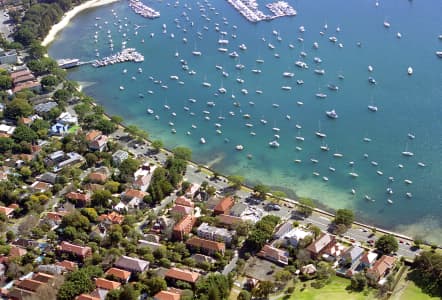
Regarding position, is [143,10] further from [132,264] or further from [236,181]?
[132,264]

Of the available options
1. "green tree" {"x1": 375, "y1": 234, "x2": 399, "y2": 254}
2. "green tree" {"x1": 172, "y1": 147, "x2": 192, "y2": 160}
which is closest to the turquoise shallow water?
"green tree" {"x1": 172, "y1": 147, "x2": 192, "y2": 160}

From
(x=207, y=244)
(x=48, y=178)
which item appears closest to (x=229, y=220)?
(x=207, y=244)

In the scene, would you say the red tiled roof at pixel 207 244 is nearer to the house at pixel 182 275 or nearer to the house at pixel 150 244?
the house at pixel 150 244

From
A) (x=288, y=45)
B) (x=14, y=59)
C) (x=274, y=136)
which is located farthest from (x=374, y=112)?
(x=14, y=59)

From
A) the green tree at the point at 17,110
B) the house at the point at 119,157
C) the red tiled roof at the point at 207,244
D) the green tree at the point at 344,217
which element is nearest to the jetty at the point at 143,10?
the green tree at the point at 17,110

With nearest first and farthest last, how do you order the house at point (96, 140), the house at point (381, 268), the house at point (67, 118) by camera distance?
1. the house at point (381, 268)
2. the house at point (96, 140)
3. the house at point (67, 118)

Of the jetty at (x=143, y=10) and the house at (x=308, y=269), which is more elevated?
the house at (x=308, y=269)

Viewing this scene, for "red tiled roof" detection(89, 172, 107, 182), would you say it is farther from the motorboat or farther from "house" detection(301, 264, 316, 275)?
the motorboat
